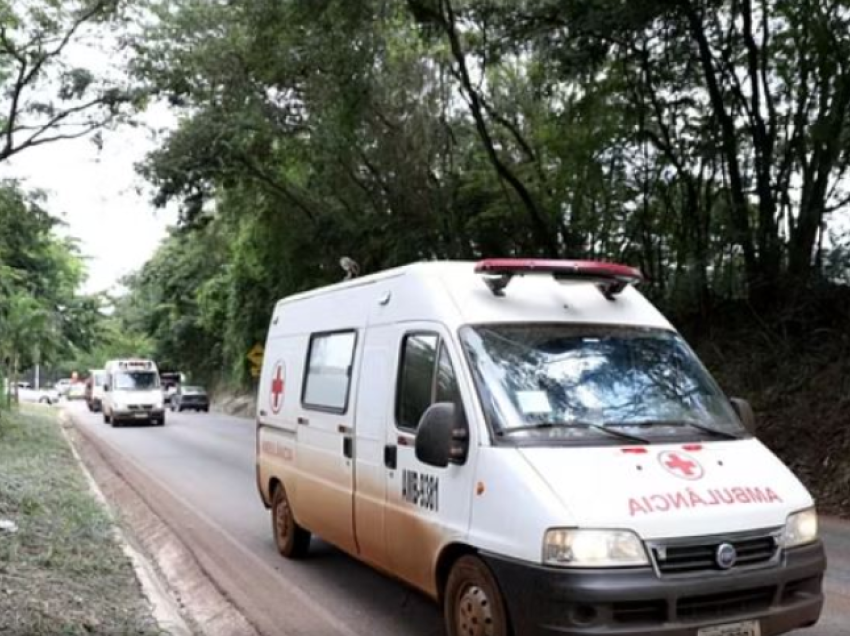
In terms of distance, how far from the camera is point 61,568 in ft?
23.1

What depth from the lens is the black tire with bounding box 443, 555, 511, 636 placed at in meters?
4.65

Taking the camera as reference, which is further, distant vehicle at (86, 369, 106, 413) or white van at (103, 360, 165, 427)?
distant vehicle at (86, 369, 106, 413)

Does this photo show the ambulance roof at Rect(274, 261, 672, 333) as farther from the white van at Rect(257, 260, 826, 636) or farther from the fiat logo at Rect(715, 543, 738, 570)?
the fiat logo at Rect(715, 543, 738, 570)

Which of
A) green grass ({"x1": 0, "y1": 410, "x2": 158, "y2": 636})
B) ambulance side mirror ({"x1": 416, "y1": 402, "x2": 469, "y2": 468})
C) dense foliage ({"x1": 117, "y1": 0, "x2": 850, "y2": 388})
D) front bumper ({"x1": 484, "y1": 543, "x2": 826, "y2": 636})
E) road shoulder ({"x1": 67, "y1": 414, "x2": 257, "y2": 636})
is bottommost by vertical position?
road shoulder ({"x1": 67, "y1": 414, "x2": 257, "y2": 636})

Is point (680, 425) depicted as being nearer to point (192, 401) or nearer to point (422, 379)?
point (422, 379)

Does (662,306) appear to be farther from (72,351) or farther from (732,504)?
(72,351)

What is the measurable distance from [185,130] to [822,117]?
46.9 feet

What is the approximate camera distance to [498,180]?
813 inches

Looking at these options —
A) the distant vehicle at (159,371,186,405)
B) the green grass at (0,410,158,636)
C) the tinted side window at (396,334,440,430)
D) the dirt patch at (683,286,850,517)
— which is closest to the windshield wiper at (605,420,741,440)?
the tinted side window at (396,334,440,430)

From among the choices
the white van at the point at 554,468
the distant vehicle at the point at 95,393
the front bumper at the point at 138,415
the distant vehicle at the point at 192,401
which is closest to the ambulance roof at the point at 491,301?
the white van at the point at 554,468

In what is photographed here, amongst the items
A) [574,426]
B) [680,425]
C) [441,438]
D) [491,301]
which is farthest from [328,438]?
[680,425]

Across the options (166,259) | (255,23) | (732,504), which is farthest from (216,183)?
(166,259)

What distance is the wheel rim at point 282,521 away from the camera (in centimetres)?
861

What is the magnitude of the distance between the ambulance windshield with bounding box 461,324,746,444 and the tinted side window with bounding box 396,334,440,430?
38 cm
